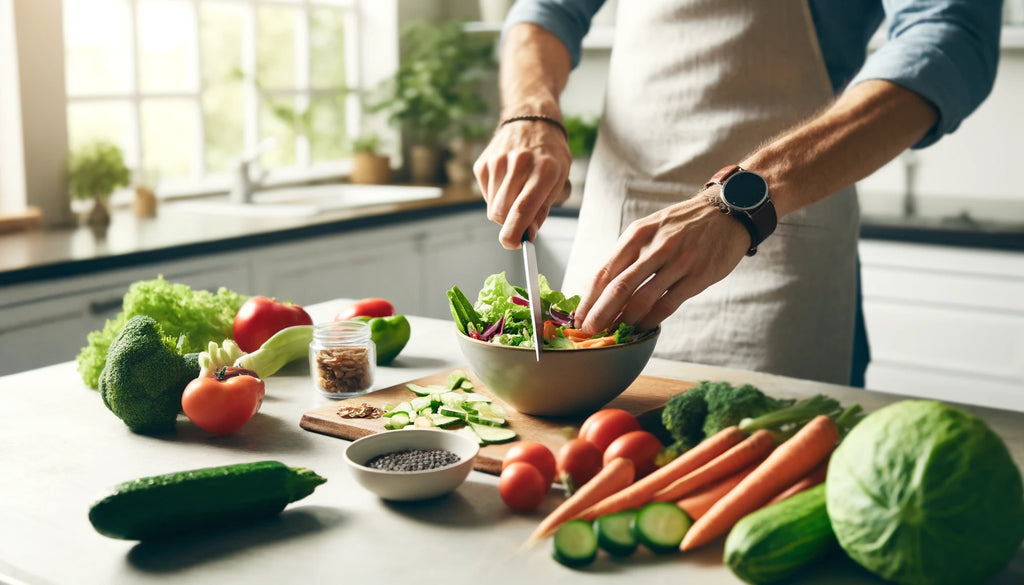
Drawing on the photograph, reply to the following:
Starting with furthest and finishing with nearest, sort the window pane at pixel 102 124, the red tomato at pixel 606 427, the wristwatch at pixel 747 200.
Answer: the window pane at pixel 102 124 < the wristwatch at pixel 747 200 < the red tomato at pixel 606 427

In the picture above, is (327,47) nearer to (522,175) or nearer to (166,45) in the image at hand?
(166,45)

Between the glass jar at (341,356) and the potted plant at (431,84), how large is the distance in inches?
116

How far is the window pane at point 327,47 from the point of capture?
13.9 ft

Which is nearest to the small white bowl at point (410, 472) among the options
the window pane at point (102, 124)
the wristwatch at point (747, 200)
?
the wristwatch at point (747, 200)

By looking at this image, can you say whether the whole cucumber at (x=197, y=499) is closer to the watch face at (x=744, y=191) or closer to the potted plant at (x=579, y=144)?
the watch face at (x=744, y=191)

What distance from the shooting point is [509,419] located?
1262 mm

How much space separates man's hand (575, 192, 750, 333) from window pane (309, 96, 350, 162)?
3146 millimetres

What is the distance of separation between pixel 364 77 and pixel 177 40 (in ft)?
3.30

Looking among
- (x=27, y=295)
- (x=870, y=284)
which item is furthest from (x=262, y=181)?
(x=870, y=284)

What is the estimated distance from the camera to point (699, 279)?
4.11 ft

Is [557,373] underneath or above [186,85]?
underneath

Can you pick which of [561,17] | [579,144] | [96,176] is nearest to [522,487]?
[561,17]

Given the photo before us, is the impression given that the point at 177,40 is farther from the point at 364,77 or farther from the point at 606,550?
the point at 606,550

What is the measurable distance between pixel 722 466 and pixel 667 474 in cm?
5
